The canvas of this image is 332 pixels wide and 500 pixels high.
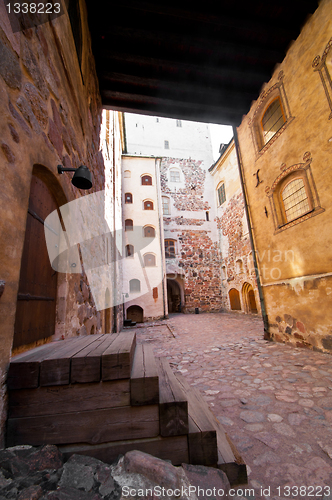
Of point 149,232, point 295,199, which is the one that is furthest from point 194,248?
point 295,199

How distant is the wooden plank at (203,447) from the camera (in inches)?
54.0

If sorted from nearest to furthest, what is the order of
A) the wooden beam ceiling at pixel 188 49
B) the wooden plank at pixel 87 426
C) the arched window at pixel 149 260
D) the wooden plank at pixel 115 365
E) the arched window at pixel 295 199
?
the wooden plank at pixel 87 426 → the wooden plank at pixel 115 365 → the wooden beam ceiling at pixel 188 49 → the arched window at pixel 295 199 → the arched window at pixel 149 260

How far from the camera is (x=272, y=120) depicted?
19.2 ft

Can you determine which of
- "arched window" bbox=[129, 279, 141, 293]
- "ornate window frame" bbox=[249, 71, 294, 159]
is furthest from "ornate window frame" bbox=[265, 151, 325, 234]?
"arched window" bbox=[129, 279, 141, 293]

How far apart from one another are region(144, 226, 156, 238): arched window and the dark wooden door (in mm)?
12033

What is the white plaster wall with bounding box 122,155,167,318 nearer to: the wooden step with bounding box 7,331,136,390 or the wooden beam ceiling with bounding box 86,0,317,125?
the wooden beam ceiling with bounding box 86,0,317,125

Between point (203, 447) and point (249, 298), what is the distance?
13231mm

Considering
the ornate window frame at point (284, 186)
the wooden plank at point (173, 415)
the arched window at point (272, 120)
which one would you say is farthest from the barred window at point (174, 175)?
the wooden plank at point (173, 415)

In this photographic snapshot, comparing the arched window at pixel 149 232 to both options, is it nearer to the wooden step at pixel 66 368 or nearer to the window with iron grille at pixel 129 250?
the window with iron grille at pixel 129 250

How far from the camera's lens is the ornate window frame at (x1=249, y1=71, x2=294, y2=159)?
17.2ft

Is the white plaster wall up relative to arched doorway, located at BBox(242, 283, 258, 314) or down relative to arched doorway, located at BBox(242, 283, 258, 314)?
up

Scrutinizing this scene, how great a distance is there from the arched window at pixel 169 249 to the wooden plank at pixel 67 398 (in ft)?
48.5

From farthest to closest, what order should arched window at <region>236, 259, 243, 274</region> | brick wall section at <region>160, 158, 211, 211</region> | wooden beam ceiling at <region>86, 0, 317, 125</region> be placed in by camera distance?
brick wall section at <region>160, 158, 211, 211</region> → arched window at <region>236, 259, 243, 274</region> → wooden beam ceiling at <region>86, 0, 317, 125</region>

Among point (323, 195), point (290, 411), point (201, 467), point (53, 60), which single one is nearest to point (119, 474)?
point (201, 467)
